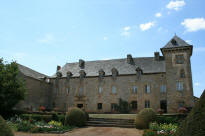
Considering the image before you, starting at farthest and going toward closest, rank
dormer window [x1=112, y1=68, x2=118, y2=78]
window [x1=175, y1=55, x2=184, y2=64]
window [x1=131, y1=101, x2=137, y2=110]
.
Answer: dormer window [x1=112, y1=68, x2=118, y2=78] < window [x1=131, y1=101, x2=137, y2=110] < window [x1=175, y1=55, x2=184, y2=64]

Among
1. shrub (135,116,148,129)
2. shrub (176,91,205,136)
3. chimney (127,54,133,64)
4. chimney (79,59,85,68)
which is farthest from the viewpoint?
chimney (79,59,85,68)

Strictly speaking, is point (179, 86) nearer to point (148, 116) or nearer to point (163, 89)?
point (163, 89)

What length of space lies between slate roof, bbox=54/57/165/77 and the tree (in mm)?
13068

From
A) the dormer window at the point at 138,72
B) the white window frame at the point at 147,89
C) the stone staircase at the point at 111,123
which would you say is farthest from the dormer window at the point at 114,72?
the stone staircase at the point at 111,123

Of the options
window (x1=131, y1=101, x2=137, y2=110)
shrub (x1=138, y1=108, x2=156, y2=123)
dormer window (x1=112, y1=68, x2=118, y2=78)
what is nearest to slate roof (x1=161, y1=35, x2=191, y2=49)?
dormer window (x1=112, y1=68, x2=118, y2=78)

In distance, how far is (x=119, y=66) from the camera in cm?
3244

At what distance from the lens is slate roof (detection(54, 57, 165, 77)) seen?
29925 mm

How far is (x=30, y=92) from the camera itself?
2956 centimetres

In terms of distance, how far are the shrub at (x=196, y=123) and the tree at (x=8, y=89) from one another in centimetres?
1998

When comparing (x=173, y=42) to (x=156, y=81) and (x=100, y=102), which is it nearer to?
(x=156, y=81)

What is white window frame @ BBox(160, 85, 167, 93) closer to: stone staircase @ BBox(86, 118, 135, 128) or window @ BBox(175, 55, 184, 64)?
window @ BBox(175, 55, 184, 64)

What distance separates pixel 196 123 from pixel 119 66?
94.9ft

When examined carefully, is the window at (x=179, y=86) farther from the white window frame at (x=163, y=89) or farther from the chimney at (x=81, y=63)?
the chimney at (x=81, y=63)

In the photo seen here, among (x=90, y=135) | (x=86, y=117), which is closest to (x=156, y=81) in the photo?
(x=86, y=117)
